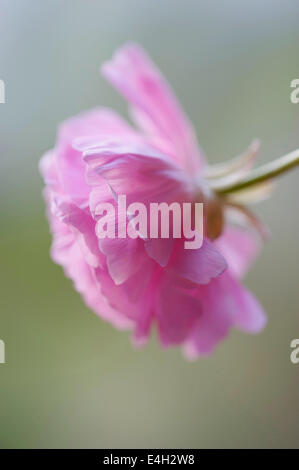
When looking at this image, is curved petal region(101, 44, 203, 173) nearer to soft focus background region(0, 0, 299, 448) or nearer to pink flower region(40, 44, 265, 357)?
pink flower region(40, 44, 265, 357)

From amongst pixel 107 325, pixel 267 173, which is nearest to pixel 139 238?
pixel 267 173

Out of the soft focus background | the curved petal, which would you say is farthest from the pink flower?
the soft focus background

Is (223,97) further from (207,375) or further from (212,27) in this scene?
(207,375)

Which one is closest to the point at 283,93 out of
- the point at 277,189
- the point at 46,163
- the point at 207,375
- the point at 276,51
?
the point at 276,51

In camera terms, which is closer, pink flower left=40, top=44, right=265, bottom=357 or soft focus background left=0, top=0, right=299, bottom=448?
pink flower left=40, top=44, right=265, bottom=357

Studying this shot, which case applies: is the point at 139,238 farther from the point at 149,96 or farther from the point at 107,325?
the point at 107,325

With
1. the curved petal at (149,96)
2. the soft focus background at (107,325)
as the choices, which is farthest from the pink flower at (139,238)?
the soft focus background at (107,325)
